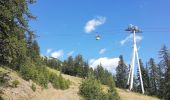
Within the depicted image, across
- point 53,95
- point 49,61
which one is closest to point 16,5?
point 53,95

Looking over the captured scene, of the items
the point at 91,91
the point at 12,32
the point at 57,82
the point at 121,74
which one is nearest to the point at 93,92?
the point at 91,91

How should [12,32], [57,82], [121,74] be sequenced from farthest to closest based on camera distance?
[121,74], [57,82], [12,32]

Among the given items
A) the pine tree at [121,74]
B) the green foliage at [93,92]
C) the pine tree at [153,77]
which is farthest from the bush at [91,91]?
the pine tree at [121,74]

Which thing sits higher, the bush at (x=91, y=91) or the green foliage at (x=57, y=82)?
the green foliage at (x=57, y=82)

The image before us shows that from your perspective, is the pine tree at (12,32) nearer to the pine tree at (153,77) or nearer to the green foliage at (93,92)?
the green foliage at (93,92)

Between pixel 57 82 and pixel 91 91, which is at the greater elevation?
pixel 57 82

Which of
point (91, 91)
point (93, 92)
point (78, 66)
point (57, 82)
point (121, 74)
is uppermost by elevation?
point (78, 66)

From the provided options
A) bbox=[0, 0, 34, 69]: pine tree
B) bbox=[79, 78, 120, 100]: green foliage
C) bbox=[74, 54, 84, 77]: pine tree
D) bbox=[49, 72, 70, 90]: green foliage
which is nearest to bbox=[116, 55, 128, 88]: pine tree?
bbox=[74, 54, 84, 77]: pine tree

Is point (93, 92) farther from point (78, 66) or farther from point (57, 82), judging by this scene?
point (78, 66)

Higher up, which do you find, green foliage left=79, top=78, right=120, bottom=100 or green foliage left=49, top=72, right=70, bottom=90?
green foliage left=49, top=72, right=70, bottom=90

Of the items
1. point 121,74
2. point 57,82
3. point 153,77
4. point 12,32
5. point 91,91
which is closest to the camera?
point 12,32

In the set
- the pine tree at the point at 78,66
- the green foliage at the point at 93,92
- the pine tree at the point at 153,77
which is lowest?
the green foliage at the point at 93,92

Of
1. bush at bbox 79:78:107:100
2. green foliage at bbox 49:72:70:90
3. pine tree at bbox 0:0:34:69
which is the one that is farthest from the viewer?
green foliage at bbox 49:72:70:90

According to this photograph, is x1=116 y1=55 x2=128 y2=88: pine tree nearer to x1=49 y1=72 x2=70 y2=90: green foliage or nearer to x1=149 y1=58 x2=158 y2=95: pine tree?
x1=149 y1=58 x2=158 y2=95: pine tree
